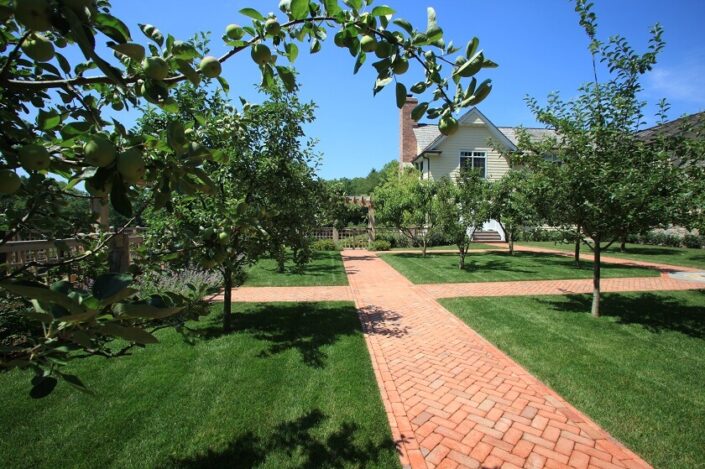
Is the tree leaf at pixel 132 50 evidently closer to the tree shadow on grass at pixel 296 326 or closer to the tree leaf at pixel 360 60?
the tree leaf at pixel 360 60

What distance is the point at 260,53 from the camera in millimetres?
1420

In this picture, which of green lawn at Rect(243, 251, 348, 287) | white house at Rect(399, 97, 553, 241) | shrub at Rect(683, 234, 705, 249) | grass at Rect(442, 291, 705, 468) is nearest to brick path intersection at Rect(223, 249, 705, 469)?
grass at Rect(442, 291, 705, 468)

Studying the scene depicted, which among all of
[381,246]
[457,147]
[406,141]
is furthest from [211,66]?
[406,141]

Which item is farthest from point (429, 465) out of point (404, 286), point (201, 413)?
point (404, 286)

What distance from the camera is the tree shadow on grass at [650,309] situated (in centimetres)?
759

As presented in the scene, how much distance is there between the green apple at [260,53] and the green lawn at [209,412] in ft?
7.53

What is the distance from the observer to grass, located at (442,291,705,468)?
13.2 ft

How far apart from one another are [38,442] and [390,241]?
858 inches

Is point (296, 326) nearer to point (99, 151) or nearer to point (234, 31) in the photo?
point (234, 31)

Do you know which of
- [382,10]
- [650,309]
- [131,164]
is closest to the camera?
[131,164]

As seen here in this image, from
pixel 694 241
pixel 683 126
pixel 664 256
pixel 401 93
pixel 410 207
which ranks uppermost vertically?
pixel 683 126

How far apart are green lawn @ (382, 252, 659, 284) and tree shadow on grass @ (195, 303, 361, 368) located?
4844mm

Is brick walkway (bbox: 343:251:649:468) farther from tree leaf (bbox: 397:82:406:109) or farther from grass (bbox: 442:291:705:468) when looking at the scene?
tree leaf (bbox: 397:82:406:109)

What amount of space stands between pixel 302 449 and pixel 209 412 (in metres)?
1.39
